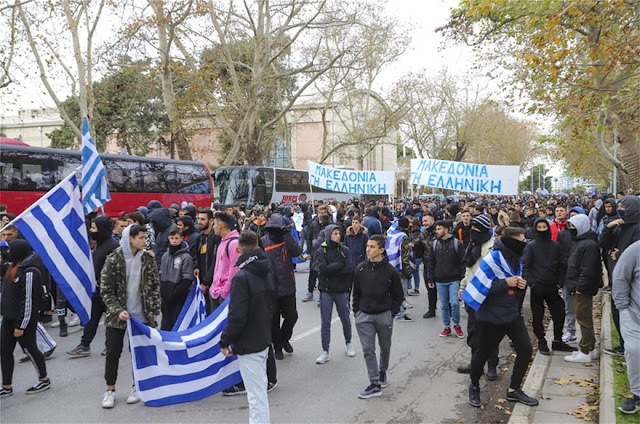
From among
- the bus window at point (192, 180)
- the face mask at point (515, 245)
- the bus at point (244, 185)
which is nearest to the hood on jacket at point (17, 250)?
the face mask at point (515, 245)

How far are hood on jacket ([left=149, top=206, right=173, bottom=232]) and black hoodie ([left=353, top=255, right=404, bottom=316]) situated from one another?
122 inches

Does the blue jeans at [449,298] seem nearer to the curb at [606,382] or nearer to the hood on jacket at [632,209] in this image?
the curb at [606,382]

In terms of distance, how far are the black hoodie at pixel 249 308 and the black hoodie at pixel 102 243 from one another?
300cm

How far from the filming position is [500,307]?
15.6ft

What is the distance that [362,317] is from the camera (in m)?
5.21

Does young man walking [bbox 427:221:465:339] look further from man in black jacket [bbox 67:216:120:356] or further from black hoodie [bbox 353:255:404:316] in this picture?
man in black jacket [bbox 67:216:120:356]

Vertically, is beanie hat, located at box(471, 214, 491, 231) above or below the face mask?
above

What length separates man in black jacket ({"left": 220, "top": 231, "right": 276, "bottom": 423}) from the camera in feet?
13.0

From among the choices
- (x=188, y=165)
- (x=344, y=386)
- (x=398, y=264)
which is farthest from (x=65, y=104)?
(x=344, y=386)

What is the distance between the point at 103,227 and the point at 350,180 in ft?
38.7

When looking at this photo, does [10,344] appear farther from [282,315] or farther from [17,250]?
[282,315]

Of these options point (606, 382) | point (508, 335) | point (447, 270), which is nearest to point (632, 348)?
point (606, 382)

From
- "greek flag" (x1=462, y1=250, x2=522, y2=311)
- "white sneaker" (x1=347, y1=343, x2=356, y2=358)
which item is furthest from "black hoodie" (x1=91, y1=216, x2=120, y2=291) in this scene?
"greek flag" (x1=462, y1=250, x2=522, y2=311)

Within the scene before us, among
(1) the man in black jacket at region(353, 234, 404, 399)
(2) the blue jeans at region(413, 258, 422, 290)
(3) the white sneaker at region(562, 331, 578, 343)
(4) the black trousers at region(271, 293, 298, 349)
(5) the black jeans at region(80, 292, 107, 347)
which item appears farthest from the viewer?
(2) the blue jeans at region(413, 258, 422, 290)
